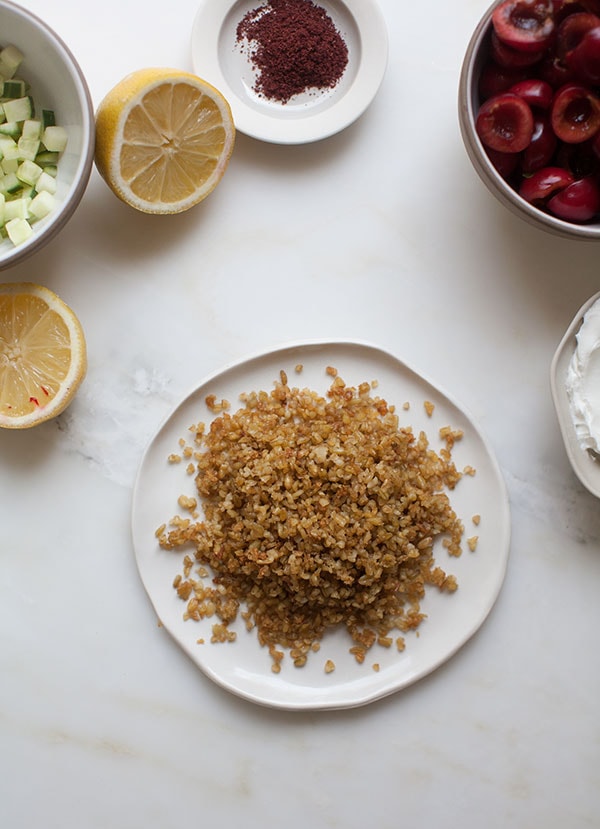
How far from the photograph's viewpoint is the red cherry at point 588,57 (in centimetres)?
120

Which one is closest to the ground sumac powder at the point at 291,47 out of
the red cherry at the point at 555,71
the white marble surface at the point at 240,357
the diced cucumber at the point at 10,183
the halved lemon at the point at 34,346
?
the white marble surface at the point at 240,357

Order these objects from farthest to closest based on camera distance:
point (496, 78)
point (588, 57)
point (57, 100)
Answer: point (57, 100)
point (496, 78)
point (588, 57)

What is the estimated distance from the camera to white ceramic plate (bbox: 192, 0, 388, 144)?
148cm

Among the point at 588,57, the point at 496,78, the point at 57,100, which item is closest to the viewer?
the point at 588,57

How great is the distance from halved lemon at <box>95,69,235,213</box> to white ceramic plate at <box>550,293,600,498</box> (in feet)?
2.43

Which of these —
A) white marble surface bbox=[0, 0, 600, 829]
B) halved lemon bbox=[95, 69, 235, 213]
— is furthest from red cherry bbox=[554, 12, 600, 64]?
halved lemon bbox=[95, 69, 235, 213]

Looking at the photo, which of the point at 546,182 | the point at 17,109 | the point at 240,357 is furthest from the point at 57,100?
the point at 546,182

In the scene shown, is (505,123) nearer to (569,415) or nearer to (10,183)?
(569,415)

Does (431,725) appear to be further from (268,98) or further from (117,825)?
(268,98)

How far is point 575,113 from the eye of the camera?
128 cm

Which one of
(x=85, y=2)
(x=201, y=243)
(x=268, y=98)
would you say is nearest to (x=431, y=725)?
(x=201, y=243)

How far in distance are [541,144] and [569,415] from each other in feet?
1.61

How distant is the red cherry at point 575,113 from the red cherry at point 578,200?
0.08 meters

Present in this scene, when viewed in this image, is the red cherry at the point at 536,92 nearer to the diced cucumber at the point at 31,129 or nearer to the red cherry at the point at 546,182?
the red cherry at the point at 546,182
